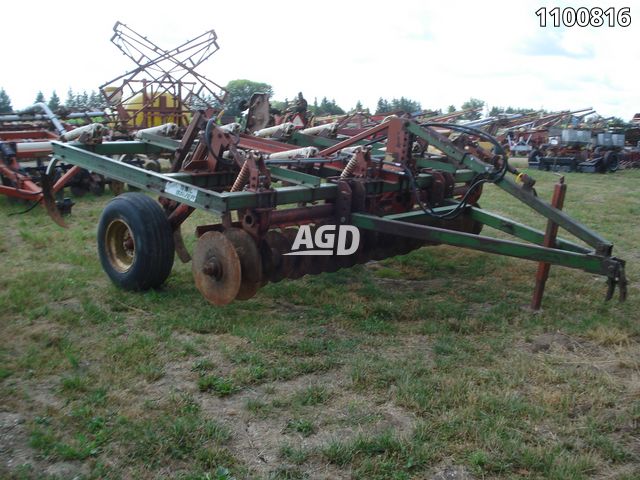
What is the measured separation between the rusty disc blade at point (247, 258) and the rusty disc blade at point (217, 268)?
6cm

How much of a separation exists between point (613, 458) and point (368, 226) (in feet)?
8.10

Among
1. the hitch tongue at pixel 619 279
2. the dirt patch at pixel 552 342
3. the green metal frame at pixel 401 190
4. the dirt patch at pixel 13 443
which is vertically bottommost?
the dirt patch at pixel 13 443

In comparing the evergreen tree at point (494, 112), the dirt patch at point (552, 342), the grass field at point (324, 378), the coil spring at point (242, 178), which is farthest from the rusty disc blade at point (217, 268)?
the evergreen tree at point (494, 112)

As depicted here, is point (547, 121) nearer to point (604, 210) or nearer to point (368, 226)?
point (604, 210)

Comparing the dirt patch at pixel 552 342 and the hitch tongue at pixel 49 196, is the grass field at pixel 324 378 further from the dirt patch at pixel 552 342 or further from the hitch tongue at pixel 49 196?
the hitch tongue at pixel 49 196

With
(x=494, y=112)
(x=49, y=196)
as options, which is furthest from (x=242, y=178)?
(x=494, y=112)

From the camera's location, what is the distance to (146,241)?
5016 millimetres

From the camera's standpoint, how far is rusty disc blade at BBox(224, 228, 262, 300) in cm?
452

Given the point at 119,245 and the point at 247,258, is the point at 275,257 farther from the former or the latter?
the point at 119,245

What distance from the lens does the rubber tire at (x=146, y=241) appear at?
503 cm

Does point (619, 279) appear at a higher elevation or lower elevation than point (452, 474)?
higher

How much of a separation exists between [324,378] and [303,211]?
1.53m

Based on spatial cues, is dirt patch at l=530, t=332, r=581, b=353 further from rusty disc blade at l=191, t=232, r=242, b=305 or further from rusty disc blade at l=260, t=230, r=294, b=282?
rusty disc blade at l=191, t=232, r=242, b=305

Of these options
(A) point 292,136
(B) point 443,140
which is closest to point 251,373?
(B) point 443,140
